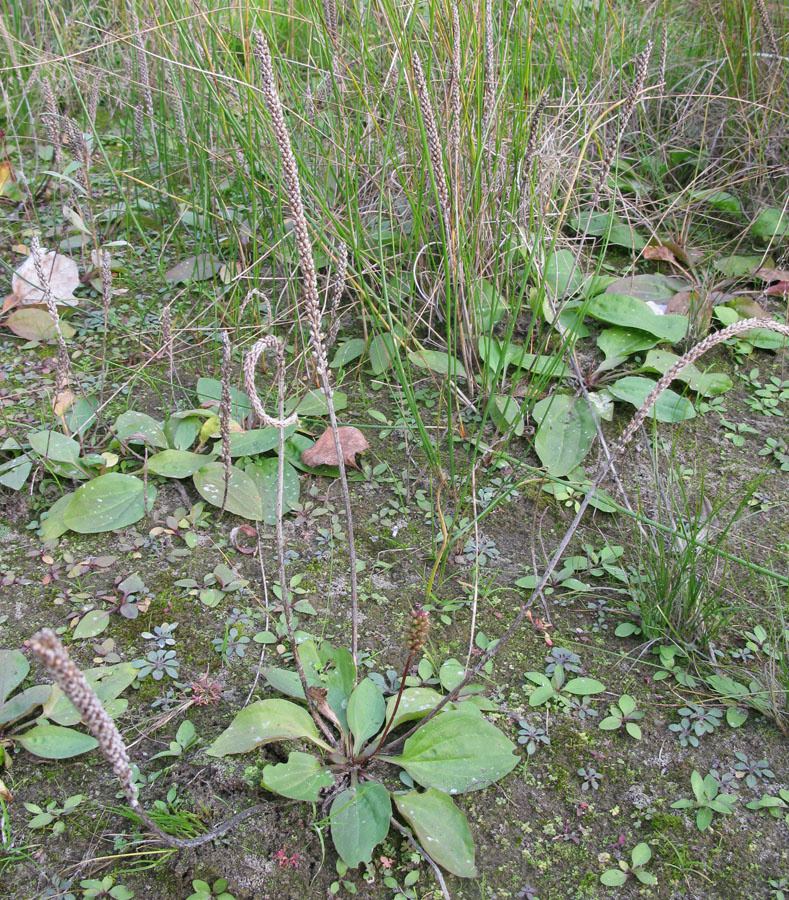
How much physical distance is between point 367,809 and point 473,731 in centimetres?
20

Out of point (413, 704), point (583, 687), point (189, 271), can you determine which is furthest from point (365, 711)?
point (189, 271)

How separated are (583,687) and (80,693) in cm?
93

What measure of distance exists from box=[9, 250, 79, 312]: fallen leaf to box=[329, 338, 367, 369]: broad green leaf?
0.80 meters

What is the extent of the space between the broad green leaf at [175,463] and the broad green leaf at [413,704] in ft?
2.35

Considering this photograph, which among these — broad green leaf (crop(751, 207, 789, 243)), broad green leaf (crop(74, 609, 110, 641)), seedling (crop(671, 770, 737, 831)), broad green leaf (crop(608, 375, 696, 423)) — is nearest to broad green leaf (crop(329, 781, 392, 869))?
seedling (crop(671, 770, 737, 831))

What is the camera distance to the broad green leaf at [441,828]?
111cm

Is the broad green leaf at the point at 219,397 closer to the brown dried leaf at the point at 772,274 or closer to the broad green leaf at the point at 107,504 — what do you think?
the broad green leaf at the point at 107,504

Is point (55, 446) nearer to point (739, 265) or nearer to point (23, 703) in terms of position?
point (23, 703)

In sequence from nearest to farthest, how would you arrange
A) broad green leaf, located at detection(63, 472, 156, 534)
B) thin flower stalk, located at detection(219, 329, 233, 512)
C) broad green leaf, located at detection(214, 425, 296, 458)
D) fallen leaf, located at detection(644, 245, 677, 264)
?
1. thin flower stalk, located at detection(219, 329, 233, 512)
2. broad green leaf, located at detection(63, 472, 156, 534)
3. broad green leaf, located at detection(214, 425, 296, 458)
4. fallen leaf, located at detection(644, 245, 677, 264)

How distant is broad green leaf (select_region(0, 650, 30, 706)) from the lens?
1.31m

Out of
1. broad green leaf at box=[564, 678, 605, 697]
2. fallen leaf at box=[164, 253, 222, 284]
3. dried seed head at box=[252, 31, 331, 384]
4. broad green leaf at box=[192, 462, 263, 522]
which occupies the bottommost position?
broad green leaf at box=[564, 678, 605, 697]

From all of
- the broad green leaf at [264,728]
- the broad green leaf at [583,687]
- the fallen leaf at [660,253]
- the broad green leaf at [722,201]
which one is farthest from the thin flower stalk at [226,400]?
the broad green leaf at [722,201]

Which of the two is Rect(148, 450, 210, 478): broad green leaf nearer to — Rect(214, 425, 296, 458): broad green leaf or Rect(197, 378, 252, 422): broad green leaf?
Rect(214, 425, 296, 458): broad green leaf

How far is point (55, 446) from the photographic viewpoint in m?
1.70
